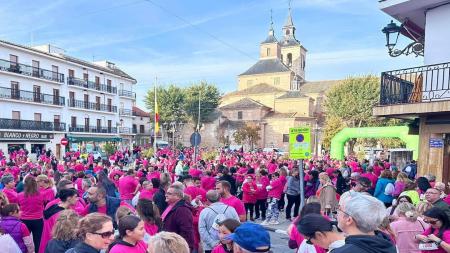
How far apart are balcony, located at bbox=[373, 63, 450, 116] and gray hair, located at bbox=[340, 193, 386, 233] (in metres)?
6.88

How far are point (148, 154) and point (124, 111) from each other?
20.4 metres

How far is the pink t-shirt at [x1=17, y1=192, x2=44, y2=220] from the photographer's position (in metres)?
5.78

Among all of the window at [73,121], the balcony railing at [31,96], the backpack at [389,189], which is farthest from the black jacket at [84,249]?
the window at [73,121]

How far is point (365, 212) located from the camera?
95.2 inches

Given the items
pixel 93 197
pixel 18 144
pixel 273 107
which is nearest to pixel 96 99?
pixel 18 144

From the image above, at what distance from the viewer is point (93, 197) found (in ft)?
17.6

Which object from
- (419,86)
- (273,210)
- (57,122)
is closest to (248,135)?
(57,122)

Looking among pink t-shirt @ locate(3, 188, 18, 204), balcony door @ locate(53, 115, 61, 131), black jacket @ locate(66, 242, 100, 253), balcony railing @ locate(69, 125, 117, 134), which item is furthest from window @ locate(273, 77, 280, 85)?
black jacket @ locate(66, 242, 100, 253)

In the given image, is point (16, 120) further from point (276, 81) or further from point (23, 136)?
point (276, 81)

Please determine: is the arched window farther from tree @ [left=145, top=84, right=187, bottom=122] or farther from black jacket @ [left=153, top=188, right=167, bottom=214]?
black jacket @ [left=153, top=188, right=167, bottom=214]

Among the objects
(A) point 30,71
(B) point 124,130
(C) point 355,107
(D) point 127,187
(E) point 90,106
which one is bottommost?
(B) point 124,130

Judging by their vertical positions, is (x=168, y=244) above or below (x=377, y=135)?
above

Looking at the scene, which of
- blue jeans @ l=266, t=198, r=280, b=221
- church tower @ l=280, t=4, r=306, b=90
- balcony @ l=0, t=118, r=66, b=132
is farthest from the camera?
church tower @ l=280, t=4, r=306, b=90

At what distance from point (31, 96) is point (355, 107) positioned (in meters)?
39.3
